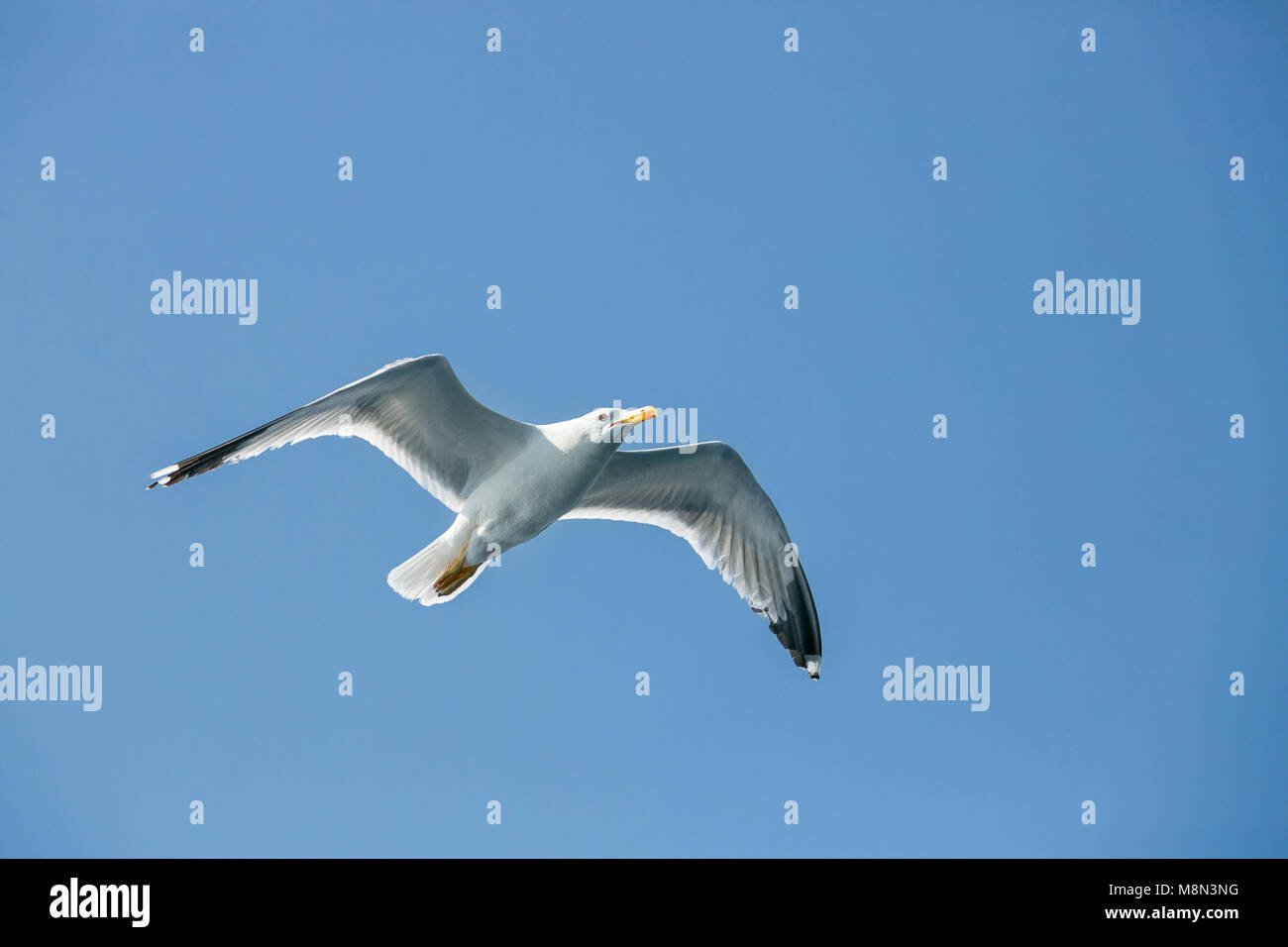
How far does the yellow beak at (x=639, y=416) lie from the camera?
6227 millimetres

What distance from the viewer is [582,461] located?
6.32 m

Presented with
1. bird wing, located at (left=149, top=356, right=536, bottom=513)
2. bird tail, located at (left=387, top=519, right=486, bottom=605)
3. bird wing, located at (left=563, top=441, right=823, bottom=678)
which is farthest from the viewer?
bird wing, located at (left=563, top=441, right=823, bottom=678)

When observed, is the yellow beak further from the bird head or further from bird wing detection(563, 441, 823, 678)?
bird wing detection(563, 441, 823, 678)

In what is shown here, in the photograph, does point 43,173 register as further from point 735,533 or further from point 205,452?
point 735,533

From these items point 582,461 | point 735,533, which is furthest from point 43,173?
point 735,533

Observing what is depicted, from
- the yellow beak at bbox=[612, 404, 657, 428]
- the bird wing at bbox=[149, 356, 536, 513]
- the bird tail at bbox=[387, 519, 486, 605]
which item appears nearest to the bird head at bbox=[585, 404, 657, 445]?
the yellow beak at bbox=[612, 404, 657, 428]

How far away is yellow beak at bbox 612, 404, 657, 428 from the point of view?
245 inches

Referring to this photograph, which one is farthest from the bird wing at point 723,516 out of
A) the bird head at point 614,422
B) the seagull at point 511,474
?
the bird head at point 614,422

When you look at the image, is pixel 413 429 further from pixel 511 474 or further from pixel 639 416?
pixel 639 416

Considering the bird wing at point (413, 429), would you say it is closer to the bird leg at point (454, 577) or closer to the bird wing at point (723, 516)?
the bird leg at point (454, 577)

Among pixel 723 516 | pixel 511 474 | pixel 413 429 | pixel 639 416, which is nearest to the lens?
pixel 639 416

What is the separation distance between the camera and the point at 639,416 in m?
6.24

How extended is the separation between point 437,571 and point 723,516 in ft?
5.99

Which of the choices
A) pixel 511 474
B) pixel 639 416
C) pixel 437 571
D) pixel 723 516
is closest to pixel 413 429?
pixel 511 474
